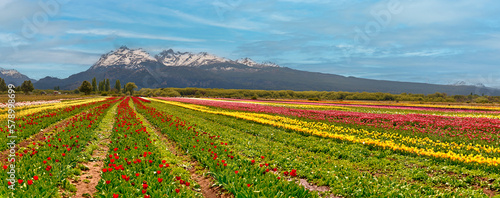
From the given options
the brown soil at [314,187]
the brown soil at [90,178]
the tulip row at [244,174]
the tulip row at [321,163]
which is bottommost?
the brown soil at [90,178]

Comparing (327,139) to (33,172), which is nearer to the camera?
(33,172)

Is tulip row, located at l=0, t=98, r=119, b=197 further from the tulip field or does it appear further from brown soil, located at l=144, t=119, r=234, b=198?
brown soil, located at l=144, t=119, r=234, b=198

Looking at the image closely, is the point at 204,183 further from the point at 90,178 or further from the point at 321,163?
the point at 321,163

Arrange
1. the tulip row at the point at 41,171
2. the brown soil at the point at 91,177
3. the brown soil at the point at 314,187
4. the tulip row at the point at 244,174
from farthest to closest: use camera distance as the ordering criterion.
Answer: the brown soil at the point at 314,187
the brown soil at the point at 91,177
the tulip row at the point at 244,174
the tulip row at the point at 41,171

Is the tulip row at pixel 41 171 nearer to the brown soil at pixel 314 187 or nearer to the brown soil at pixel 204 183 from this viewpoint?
the brown soil at pixel 204 183

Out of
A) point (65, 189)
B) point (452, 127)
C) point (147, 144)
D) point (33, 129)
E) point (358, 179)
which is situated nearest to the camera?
point (65, 189)

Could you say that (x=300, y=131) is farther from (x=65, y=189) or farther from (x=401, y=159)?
(x=65, y=189)

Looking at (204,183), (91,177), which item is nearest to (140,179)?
(204,183)

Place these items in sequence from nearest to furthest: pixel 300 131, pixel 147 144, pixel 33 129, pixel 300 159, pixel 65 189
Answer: pixel 65 189, pixel 300 159, pixel 147 144, pixel 33 129, pixel 300 131

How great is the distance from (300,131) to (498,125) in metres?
15.3

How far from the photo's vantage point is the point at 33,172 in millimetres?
7465

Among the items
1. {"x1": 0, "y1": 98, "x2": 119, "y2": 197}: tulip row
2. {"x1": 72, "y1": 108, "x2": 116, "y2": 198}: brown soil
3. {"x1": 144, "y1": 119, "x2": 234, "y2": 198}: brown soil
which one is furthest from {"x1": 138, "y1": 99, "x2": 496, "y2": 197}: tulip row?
{"x1": 0, "y1": 98, "x2": 119, "y2": 197}: tulip row

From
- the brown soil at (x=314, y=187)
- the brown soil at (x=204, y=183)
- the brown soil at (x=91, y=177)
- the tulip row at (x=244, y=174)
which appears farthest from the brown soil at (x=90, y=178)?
the brown soil at (x=314, y=187)

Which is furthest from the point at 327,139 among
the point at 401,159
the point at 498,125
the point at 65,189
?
the point at 498,125
